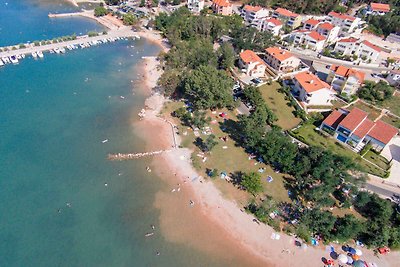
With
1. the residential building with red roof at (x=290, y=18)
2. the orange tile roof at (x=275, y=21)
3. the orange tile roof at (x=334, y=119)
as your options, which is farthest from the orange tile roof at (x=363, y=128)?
the residential building with red roof at (x=290, y=18)

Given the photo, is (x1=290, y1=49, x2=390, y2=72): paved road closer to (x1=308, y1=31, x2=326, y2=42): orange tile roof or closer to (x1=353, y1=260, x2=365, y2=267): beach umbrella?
(x1=308, y1=31, x2=326, y2=42): orange tile roof

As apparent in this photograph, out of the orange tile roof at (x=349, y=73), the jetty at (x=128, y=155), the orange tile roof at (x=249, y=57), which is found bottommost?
the jetty at (x=128, y=155)

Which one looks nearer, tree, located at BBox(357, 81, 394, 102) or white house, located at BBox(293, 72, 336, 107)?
white house, located at BBox(293, 72, 336, 107)

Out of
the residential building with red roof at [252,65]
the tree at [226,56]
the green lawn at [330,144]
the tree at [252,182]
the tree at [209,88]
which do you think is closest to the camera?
the tree at [252,182]

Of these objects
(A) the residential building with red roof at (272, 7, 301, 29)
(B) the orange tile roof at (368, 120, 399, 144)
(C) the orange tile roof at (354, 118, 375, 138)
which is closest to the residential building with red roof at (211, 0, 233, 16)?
(A) the residential building with red roof at (272, 7, 301, 29)

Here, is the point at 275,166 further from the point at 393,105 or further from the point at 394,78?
the point at 394,78

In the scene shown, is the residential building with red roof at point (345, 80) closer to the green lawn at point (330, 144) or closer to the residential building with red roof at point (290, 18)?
the green lawn at point (330, 144)

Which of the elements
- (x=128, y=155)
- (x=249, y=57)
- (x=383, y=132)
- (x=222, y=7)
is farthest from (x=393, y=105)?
(x=222, y=7)
